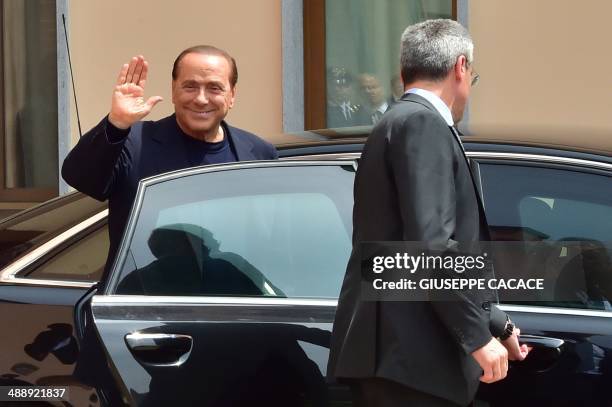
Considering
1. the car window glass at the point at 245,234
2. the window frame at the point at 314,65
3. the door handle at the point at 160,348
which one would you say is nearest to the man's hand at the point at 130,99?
the car window glass at the point at 245,234

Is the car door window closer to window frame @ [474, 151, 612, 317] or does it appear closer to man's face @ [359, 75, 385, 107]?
window frame @ [474, 151, 612, 317]

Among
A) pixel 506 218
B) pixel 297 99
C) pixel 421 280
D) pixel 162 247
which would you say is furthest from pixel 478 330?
pixel 297 99

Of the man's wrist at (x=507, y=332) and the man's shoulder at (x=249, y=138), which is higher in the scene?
the man's shoulder at (x=249, y=138)

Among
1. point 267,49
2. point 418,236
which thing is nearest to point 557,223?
point 418,236

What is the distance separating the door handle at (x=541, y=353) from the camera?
2.90 meters

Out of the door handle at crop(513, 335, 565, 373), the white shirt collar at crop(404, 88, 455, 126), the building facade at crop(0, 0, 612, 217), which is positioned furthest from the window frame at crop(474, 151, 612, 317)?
the building facade at crop(0, 0, 612, 217)

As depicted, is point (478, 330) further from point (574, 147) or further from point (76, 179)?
point (76, 179)

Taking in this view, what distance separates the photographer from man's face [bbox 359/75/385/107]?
28.8ft

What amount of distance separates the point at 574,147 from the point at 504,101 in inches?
182

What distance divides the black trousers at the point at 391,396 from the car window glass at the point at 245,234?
1.77 feet

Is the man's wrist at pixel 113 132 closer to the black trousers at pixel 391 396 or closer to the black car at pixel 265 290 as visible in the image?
the black car at pixel 265 290

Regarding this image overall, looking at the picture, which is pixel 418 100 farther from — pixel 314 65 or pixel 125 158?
pixel 314 65

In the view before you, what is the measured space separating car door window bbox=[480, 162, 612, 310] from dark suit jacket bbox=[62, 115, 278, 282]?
2.45 ft

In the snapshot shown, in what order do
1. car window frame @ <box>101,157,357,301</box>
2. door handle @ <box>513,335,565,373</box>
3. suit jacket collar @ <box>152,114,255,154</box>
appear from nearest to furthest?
door handle @ <box>513,335,565,373</box> → car window frame @ <box>101,157,357,301</box> → suit jacket collar @ <box>152,114,255,154</box>
